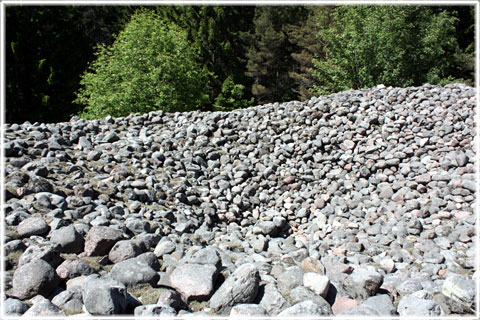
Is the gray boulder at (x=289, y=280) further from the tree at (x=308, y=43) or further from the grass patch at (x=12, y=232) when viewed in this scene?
the tree at (x=308, y=43)

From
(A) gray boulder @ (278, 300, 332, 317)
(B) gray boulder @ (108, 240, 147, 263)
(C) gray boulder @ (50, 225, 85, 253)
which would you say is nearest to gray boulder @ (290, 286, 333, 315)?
(A) gray boulder @ (278, 300, 332, 317)

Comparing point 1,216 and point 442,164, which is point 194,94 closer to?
point 442,164

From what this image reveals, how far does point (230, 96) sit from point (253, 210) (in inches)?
614

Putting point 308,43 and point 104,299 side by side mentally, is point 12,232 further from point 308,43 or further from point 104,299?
point 308,43

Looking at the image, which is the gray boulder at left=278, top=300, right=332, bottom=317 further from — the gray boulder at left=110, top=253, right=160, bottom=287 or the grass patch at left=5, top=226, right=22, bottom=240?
the grass patch at left=5, top=226, right=22, bottom=240

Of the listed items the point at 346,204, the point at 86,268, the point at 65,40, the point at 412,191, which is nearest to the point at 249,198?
the point at 346,204

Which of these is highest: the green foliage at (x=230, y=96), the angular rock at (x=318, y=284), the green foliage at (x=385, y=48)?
the green foliage at (x=385, y=48)

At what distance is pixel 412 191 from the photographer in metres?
4.84

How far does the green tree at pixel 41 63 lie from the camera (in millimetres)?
16969

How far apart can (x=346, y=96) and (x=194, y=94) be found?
24.4 ft

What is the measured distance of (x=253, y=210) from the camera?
5.25 meters

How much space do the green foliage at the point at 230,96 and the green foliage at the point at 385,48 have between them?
251 inches

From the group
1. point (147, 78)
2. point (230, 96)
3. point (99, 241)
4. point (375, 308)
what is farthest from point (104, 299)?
point (230, 96)

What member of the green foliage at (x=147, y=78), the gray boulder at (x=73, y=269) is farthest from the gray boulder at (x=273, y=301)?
the green foliage at (x=147, y=78)
